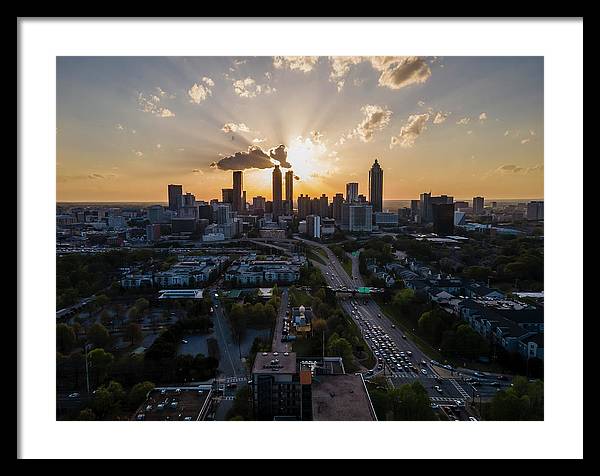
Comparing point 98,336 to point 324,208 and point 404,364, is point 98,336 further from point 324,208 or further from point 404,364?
point 324,208

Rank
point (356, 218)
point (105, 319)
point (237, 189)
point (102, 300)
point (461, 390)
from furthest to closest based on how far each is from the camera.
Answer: point (356, 218) < point (237, 189) < point (102, 300) < point (105, 319) < point (461, 390)

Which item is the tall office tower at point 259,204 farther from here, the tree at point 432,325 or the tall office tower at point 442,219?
the tree at point 432,325

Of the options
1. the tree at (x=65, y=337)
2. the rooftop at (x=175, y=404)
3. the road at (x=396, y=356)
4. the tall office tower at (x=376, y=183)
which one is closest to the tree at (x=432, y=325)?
the road at (x=396, y=356)

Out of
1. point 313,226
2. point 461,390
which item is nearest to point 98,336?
point 461,390

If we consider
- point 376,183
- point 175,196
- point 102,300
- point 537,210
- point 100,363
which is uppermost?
point 376,183

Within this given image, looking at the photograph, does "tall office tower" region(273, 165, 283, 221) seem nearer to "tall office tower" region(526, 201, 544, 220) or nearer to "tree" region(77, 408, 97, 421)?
"tall office tower" region(526, 201, 544, 220)
